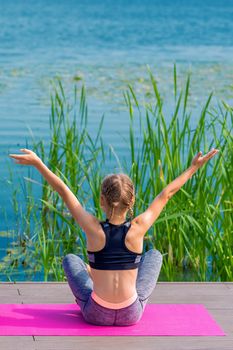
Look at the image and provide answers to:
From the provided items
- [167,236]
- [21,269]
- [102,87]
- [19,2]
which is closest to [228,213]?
[167,236]

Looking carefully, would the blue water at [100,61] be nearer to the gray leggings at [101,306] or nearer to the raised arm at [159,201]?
the gray leggings at [101,306]

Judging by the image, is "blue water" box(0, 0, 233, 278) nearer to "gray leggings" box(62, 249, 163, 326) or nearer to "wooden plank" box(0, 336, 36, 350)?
"gray leggings" box(62, 249, 163, 326)

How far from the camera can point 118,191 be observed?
13.2 feet

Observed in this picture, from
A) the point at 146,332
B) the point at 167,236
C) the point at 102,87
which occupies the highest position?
the point at 146,332

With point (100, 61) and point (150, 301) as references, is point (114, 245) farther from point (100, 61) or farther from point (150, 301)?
point (100, 61)

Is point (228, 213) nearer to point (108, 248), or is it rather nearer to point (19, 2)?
point (108, 248)

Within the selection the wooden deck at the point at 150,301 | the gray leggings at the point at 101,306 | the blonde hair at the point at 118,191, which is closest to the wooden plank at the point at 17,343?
the wooden deck at the point at 150,301

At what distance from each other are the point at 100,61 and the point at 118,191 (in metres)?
14.4

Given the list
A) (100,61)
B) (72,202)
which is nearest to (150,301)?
(72,202)

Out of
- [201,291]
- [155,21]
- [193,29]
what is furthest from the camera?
[155,21]

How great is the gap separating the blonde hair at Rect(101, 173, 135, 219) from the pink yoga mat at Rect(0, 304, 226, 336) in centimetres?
50

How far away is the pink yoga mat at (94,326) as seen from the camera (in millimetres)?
4156

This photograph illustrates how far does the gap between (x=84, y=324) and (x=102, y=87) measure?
986 cm

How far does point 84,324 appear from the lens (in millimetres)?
4258
